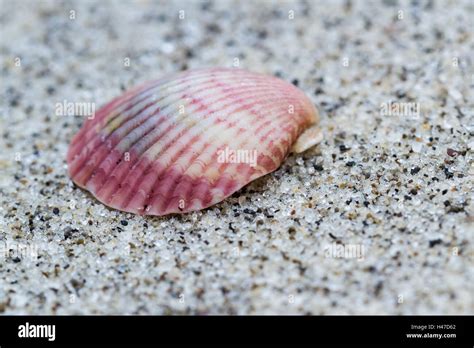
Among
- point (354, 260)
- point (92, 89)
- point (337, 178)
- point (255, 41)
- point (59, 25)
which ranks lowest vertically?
Answer: point (354, 260)

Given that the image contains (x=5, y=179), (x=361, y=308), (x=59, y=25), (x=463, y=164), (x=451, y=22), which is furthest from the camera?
(x=59, y=25)

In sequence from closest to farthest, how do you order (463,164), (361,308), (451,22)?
(361,308)
(463,164)
(451,22)

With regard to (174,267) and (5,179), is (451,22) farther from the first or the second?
(5,179)

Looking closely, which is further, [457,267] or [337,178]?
[337,178]
